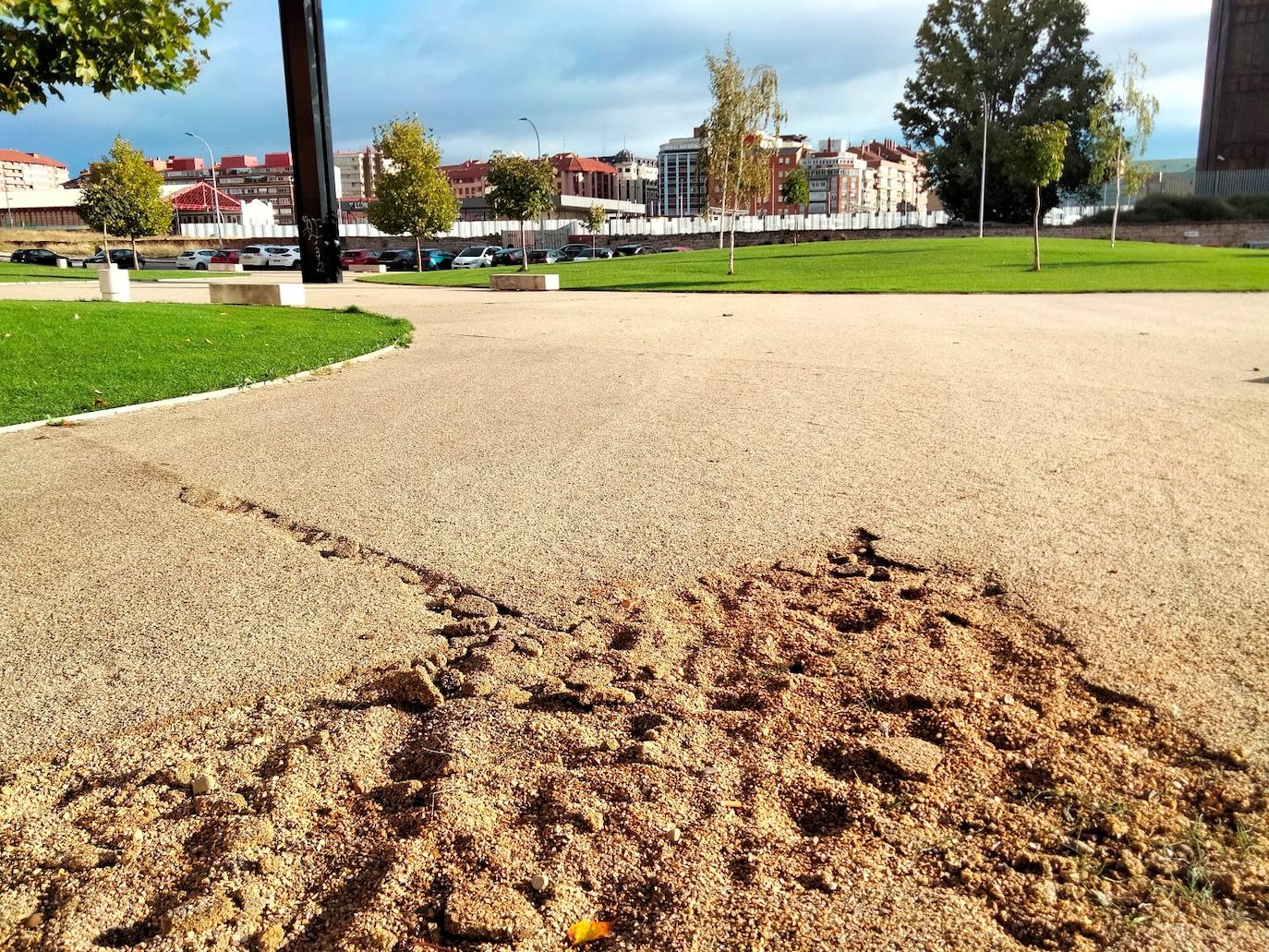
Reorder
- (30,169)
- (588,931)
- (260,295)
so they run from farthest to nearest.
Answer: (30,169)
(260,295)
(588,931)

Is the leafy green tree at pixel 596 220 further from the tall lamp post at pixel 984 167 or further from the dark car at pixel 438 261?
the tall lamp post at pixel 984 167

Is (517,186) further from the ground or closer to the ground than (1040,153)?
further from the ground

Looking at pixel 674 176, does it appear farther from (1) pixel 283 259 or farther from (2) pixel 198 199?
(1) pixel 283 259

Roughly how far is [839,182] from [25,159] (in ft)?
474

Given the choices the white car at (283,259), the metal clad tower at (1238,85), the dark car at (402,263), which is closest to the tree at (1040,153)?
the dark car at (402,263)

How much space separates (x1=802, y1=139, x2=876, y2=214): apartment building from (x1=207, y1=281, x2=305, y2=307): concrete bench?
144543mm

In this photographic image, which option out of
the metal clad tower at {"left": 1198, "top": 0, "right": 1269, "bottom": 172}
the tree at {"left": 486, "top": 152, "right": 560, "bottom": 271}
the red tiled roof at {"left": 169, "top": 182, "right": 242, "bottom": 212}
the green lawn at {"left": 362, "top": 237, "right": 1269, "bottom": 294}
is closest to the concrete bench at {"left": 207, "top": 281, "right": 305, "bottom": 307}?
the green lawn at {"left": 362, "top": 237, "right": 1269, "bottom": 294}

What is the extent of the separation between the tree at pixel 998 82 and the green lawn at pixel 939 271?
16196mm

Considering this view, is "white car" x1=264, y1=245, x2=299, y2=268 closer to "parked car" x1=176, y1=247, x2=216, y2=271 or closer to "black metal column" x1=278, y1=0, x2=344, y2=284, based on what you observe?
"parked car" x1=176, y1=247, x2=216, y2=271

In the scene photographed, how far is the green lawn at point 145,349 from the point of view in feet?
28.2

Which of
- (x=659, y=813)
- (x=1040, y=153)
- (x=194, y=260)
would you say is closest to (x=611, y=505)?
(x=659, y=813)

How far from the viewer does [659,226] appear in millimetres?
78688

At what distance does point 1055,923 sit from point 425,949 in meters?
1.29

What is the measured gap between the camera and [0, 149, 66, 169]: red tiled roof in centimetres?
16538
